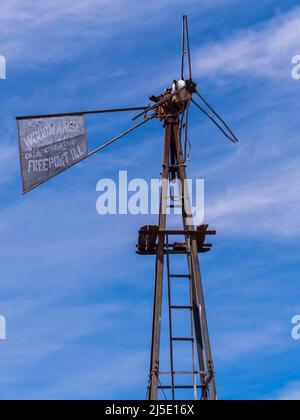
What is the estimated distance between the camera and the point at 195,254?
126 ft

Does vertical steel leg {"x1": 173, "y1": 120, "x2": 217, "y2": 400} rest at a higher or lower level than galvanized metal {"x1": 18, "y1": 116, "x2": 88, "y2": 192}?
lower

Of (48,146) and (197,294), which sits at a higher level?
(48,146)

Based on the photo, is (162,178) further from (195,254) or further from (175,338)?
(175,338)

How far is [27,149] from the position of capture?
36.9 metres

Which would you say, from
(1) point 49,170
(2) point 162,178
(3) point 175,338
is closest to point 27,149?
(1) point 49,170

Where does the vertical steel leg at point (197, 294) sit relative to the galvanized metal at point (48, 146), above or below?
below
